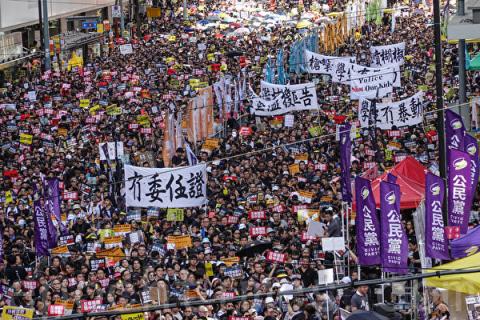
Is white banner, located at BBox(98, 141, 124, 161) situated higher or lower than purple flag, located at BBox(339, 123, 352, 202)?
lower

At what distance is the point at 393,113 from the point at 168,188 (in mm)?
8148

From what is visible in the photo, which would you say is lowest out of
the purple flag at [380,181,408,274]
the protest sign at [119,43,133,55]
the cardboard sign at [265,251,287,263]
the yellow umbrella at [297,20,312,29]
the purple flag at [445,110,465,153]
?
the yellow umbrella at [297,20,312,29]

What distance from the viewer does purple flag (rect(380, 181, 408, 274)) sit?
52.1ft

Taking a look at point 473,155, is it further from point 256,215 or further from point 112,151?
point 112,151

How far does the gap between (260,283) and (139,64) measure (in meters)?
30.2

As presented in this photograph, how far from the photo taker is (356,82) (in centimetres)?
3066

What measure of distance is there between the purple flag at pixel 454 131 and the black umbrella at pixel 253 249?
3.31 metres

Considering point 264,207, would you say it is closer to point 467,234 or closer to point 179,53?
point 467,234

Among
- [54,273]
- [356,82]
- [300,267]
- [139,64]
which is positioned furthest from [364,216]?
[139,64]

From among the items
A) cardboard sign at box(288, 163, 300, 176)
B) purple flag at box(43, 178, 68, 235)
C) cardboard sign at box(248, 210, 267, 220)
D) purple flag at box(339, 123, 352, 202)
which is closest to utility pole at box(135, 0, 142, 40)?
cardboard sign at box(288, 163, 300, 176)

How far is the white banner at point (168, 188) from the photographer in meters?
20.7

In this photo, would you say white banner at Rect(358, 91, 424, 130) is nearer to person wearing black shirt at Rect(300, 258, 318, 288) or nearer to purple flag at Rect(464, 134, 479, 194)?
purple flag at Rect(464, 134, 479, 194)

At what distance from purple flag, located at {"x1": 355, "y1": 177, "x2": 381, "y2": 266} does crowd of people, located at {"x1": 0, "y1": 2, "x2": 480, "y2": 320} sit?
0.38 m

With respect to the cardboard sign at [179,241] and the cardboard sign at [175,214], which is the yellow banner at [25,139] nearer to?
the cardboard sign at [175,214]
